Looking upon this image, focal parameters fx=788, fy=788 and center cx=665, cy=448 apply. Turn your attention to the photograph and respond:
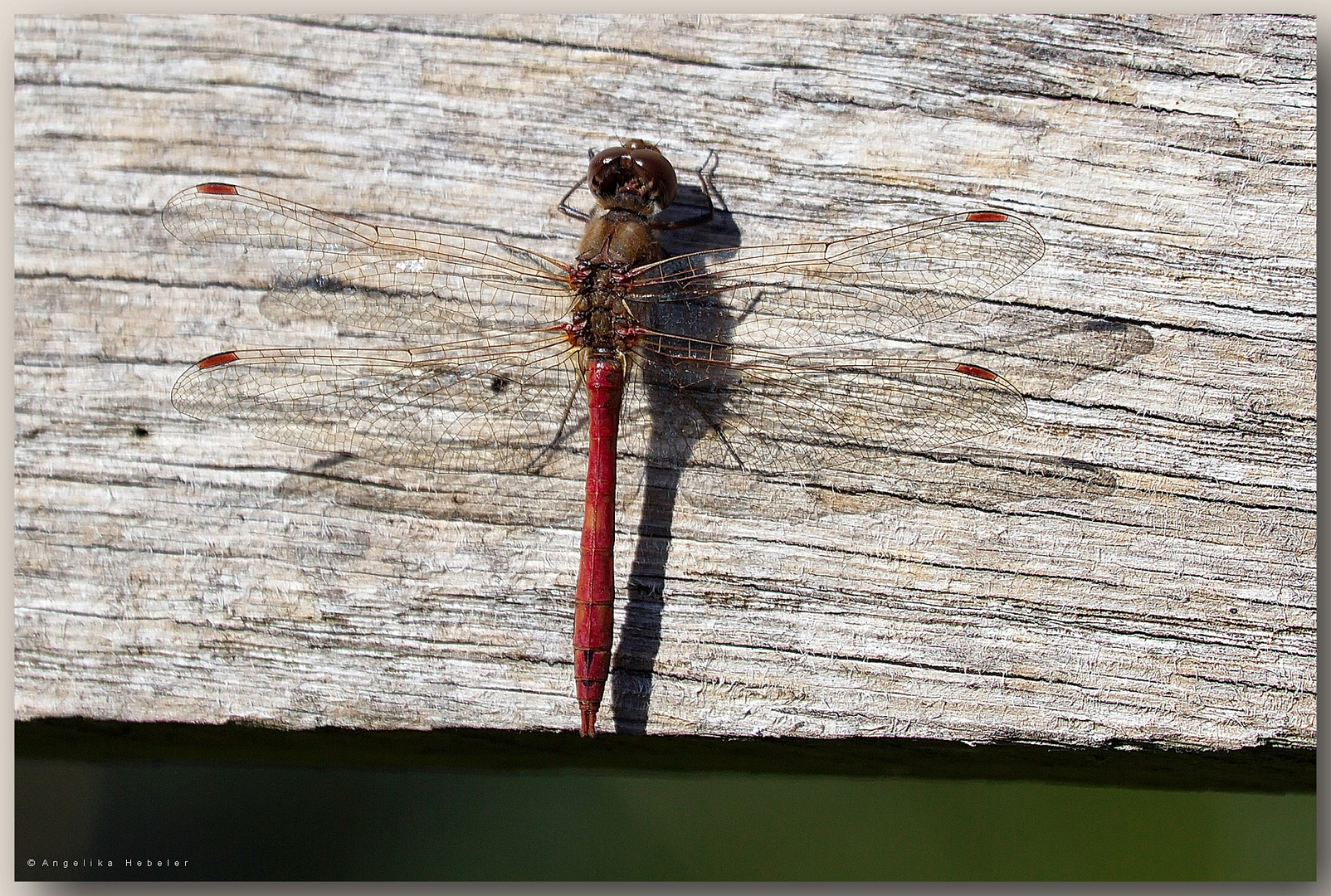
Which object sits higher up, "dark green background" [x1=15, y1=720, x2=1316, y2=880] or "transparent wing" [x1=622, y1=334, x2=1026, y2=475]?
"transparent wing" [x1=622, y1=334, x2=1026, y2=475]

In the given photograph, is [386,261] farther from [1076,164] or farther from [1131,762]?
[1131,762]

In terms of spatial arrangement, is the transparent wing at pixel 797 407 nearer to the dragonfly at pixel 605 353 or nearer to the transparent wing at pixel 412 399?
the dragonfly at pixel 605 353

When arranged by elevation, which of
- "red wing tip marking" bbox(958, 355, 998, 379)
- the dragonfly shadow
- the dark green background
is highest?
"red wing tip marking" bbox(958, 355, 998, 379)

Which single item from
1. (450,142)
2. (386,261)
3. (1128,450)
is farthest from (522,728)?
(1128,450)

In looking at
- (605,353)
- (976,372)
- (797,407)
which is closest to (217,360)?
(605,353)

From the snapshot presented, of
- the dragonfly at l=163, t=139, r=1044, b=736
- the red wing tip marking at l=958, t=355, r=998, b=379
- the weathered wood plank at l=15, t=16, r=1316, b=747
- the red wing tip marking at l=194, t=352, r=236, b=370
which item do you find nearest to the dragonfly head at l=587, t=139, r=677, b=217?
the dragonfly at l=163, t=139, r=1044, b=736

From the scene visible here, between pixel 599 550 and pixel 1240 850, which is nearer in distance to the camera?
pixel 599 550

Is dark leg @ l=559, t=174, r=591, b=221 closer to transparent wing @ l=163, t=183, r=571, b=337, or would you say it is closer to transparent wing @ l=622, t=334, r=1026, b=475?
transparent wing @ l=163, t=183, r=571, b=337
